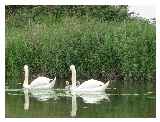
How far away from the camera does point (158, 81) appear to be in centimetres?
641

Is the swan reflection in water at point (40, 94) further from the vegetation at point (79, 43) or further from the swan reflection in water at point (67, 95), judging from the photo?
the vegetation at point (79, 43)

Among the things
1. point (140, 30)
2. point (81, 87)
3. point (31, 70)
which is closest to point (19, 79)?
point (31, 70)

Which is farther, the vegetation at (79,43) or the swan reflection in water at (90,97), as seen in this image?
the vegetation at (79,43)

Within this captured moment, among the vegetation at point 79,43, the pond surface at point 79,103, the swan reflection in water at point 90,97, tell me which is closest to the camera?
the pond surface at point 79,103

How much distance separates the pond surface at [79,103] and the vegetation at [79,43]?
14 centimetres

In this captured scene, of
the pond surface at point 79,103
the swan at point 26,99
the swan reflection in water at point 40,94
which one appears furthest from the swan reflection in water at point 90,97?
the swan at point 26,99

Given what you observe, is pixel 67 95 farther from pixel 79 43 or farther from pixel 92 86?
pixel 79 43

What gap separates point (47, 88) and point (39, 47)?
1.25 feet

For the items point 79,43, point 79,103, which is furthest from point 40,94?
point 79,43

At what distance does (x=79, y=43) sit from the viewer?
21.8ft

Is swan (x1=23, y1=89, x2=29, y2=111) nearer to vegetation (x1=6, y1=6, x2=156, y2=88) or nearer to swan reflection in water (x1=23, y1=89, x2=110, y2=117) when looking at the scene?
swan reflection in water (x1=23, y1=89, x2=110, y2=117)

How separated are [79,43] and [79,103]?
550mm

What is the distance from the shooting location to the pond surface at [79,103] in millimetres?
6297
